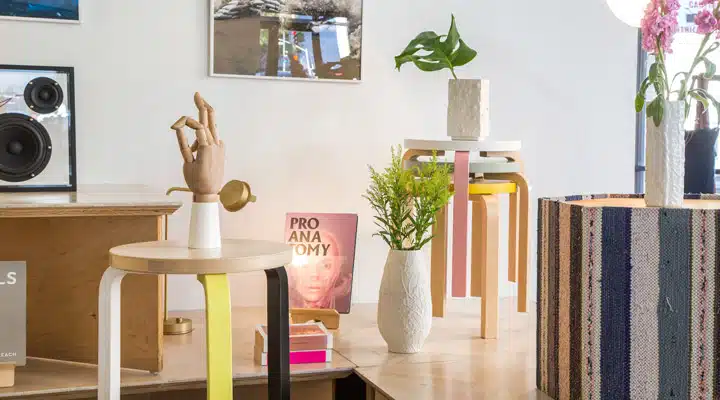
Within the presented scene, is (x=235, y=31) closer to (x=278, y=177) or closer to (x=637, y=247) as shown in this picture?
(x=278, y=177)

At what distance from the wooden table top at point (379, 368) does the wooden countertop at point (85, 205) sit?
40cm

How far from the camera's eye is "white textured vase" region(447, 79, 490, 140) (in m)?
2.61

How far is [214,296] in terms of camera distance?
1688mm

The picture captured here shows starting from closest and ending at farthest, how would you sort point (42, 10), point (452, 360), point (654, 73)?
point (654, 73)
point (452, 360)
point (42, 10)

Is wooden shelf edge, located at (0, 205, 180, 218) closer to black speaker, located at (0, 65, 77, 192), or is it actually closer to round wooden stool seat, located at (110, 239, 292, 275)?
round wooden stool seat, located at (110, 239, 292, 275)

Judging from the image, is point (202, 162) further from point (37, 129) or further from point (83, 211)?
point (37, 129)

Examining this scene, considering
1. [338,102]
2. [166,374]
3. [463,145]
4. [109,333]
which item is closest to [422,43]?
[463,145]

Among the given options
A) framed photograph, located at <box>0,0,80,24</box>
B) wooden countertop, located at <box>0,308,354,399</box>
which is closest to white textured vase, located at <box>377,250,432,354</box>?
wooden countertop, located at <box>0,308,354,399</box>

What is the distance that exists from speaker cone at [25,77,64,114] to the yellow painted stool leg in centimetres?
104

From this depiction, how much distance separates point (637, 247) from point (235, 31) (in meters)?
1.63

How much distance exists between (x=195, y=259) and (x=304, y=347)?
2.22ft

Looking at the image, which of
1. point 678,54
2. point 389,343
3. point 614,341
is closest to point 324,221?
point 389,343

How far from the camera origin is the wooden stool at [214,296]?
168cm

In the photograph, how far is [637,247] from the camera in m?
1.77
